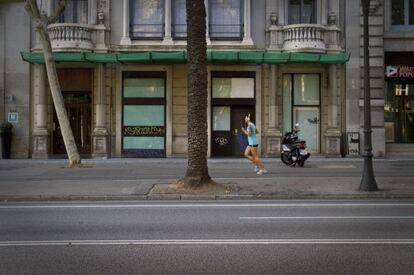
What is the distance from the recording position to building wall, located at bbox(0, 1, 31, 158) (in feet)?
86.3

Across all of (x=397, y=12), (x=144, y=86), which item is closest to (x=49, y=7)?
(x=144, y=86)

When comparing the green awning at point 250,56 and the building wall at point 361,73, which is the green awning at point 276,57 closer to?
the green awning at point 250,56

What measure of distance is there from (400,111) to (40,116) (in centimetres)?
1722

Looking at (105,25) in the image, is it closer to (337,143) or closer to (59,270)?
(337,143)

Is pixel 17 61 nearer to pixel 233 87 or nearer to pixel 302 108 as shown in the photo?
pixel 233 87

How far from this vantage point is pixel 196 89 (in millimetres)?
14188

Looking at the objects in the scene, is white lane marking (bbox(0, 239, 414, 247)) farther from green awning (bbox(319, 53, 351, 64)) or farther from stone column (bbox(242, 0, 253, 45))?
stone column (bbox(242, 0, 253, 45))

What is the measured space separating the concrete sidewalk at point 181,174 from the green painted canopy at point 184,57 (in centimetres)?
466

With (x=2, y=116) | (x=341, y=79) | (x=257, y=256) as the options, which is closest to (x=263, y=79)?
(x=341, y=79)

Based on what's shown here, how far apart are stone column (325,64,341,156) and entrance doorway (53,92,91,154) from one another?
11269 millimetres

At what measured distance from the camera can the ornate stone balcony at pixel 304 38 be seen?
25.4 meters

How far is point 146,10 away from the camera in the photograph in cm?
2656

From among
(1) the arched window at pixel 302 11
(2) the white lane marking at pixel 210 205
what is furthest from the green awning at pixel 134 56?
(2) the white lane marking at pixel 210 205

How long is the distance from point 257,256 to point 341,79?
798 inches
